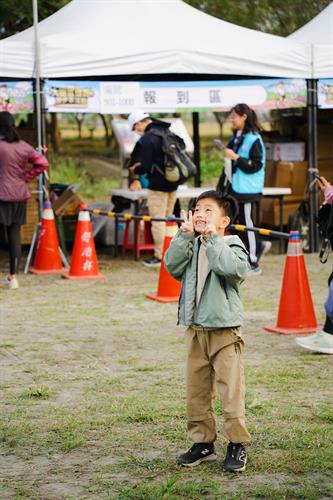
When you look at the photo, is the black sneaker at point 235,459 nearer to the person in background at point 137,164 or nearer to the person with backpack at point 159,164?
the person with backpack at point 159,164

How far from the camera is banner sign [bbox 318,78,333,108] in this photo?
12945mm

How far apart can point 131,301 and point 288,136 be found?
19.8 ft

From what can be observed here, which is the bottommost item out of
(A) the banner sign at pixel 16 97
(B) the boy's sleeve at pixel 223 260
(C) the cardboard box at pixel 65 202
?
(C) the cardboard box at pixel 65 202

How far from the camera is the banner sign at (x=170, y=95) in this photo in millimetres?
11633

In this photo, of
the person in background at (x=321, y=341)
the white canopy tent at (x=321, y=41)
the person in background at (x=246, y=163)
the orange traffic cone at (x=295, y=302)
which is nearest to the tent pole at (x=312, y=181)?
the white canopy tent at (x=321, y=41)

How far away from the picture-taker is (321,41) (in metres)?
14.4

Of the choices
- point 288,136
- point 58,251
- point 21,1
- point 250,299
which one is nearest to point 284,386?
point 250,299

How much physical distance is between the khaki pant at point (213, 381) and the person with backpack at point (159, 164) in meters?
7.09

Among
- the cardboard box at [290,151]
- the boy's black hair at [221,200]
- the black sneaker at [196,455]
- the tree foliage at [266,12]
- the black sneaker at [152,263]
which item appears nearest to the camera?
the boy's black hair at [221,200]

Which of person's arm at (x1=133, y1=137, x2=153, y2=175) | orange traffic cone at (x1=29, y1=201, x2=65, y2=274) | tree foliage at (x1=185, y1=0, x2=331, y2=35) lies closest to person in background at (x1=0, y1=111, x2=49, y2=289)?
orange traffic cone at (x1=29, y1=201, x2=65, y2=274)

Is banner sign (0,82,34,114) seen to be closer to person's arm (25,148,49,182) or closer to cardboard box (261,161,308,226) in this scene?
person's arm (25,148,49,182)

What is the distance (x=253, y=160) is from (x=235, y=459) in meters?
6.53

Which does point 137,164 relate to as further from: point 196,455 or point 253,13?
point 253,13

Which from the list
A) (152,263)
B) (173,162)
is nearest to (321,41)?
(173,162)
